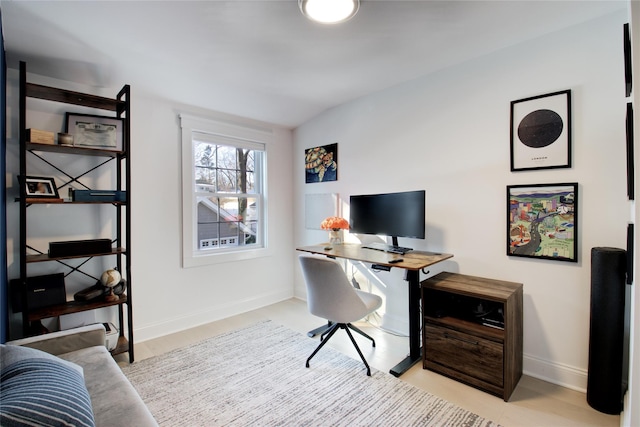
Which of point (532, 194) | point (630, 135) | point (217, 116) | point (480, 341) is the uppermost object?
point (217, 116)

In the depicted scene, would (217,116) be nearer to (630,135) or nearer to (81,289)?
(81,289)

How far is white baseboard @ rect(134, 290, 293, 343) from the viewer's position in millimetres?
2795

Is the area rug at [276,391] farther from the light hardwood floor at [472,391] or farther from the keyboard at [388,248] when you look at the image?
the keyboard at [388,248]

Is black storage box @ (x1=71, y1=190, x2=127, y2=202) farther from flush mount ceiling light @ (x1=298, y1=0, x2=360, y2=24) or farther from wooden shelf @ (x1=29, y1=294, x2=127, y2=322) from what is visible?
flush mount ceiling light @ (x1=298, y1=0, x2=360, y2=24)

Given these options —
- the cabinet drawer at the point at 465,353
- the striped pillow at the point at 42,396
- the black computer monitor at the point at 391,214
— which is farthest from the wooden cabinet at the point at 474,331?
the striped pillow at the point at 42,396

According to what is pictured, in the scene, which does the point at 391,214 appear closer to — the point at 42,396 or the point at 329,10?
the point at 329,10

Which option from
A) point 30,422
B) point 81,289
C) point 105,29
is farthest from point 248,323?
point 105,29

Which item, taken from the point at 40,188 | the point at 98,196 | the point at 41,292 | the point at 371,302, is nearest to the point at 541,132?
the point at 371,302

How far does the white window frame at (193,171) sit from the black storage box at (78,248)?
0.80 metres

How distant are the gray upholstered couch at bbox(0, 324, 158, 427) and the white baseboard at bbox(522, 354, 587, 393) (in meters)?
2.39

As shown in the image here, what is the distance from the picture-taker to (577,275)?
1952mm

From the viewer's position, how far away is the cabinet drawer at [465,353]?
74.2 inches

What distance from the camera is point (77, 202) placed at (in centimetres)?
209

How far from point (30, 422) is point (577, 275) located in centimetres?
270
